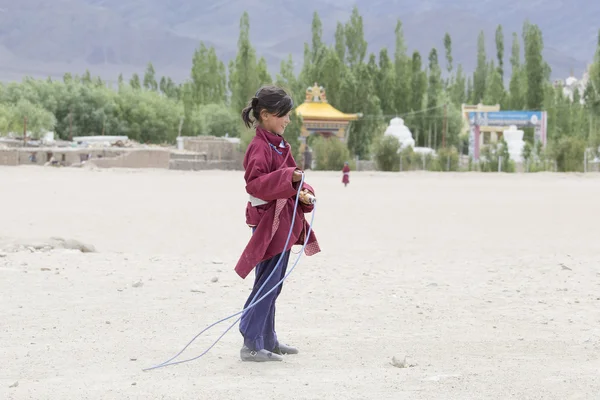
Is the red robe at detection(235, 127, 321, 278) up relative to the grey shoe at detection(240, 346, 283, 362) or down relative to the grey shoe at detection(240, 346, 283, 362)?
up

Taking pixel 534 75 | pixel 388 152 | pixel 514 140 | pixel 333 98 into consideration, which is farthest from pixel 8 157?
pixel 534 75

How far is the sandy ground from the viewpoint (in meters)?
4.29

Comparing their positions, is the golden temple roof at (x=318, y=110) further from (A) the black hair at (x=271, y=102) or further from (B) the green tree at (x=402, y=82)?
(A) the black hair at (x=271, y=102)

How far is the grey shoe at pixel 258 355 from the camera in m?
4.83

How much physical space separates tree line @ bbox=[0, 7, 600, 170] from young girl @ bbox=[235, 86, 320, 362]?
51.8 m

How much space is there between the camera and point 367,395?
158 inches

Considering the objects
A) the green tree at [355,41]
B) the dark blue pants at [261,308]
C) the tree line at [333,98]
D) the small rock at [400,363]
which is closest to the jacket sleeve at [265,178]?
the dark blue pants at [261,308]

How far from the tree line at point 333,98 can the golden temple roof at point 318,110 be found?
2575mm

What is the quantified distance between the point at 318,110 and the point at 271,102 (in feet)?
180

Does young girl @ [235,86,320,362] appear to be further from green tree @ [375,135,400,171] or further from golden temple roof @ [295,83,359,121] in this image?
golden temple roof @ [295,83,359,121]

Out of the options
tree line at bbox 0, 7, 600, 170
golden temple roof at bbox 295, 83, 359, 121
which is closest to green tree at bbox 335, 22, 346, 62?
tree line at bbox 0, 7, 600, 170

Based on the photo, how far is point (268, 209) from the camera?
15.9 ft

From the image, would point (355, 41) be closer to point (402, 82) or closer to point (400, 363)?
point (402, 82)

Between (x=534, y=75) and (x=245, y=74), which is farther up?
(x=534, y=75)
